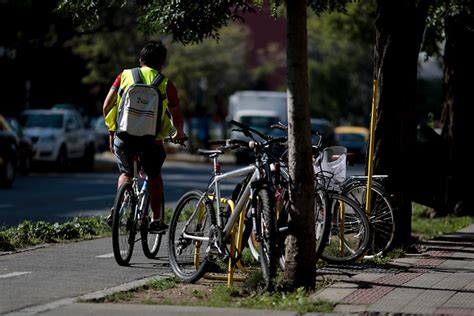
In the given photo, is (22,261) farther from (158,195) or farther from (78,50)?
(78,50)

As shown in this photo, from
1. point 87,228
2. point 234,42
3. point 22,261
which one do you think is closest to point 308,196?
point 22,261

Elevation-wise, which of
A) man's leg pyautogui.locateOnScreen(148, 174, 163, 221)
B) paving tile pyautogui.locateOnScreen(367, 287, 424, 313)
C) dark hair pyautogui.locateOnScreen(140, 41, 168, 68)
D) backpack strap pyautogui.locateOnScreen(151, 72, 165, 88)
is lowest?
paving tile pyautogui.locateOnScreen(367, 287, 424, 313)

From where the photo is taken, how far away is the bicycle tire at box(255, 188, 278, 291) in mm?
8891

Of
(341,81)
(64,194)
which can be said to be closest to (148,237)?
(64,194)

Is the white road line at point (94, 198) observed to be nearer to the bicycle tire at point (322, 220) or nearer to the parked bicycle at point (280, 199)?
the bicycle tire at point (322, 220)

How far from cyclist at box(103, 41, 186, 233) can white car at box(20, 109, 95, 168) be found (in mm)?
22344

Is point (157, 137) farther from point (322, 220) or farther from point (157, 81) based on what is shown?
point (322, 220)

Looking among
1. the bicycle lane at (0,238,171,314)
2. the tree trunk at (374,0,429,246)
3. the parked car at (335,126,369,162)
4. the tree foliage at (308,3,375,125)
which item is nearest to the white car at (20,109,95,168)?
the parked car at (335,126,369,162)

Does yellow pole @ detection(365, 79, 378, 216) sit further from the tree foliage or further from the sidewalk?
the tree foliage

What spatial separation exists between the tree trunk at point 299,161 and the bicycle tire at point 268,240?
0.19 m

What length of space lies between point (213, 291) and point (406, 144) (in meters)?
4.16

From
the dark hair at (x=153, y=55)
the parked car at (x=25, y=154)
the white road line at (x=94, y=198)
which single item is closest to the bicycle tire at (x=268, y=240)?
the dark hair at (x=153, y=55)

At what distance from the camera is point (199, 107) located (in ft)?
171

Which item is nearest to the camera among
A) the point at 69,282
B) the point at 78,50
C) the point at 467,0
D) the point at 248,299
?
the point at 248,299
